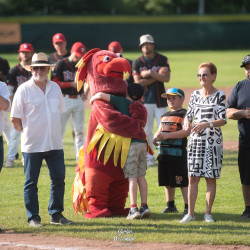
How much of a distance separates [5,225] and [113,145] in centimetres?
172

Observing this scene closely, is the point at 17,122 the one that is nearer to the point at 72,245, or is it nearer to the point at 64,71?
the point at 72,245

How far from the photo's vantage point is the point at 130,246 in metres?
6.30

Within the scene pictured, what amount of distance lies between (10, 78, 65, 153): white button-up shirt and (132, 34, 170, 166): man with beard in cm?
415

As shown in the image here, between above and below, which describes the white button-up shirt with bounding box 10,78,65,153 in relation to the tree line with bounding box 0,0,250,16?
below

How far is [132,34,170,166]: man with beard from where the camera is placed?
11.2m

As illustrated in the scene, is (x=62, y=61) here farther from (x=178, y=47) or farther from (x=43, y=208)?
(x=178, y=47)

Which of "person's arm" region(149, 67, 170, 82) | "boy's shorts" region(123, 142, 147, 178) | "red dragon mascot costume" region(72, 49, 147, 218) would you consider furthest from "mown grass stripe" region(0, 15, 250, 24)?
"boy's shorts" region(123, 142, 147, 178)

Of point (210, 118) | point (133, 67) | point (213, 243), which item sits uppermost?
point (133, 67)

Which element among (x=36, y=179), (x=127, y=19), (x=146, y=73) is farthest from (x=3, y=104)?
(x=127, y=19)

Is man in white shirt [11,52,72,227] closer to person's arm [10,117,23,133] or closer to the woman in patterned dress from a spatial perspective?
person's arm [10,117,23,133]

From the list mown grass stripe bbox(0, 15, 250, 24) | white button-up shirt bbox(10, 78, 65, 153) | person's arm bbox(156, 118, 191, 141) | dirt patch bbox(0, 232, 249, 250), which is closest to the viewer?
dirt patch bbox(0, 232, 249, 250)

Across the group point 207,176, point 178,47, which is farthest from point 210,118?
point 178,47

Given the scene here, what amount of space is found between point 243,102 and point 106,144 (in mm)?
1946

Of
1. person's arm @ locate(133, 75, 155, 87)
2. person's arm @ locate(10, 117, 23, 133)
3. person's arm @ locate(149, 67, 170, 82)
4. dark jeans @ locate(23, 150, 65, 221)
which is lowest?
dark jeans @ locate(23, 150, 65, 221)
